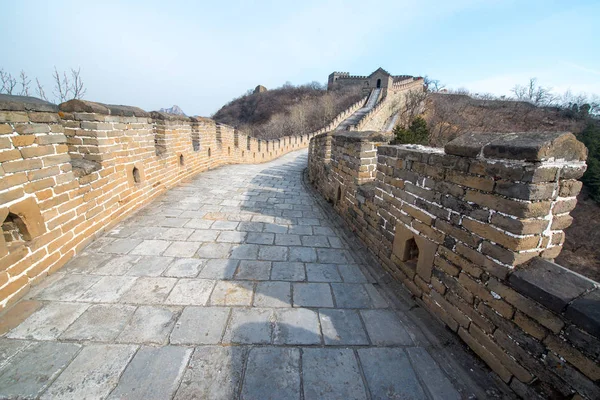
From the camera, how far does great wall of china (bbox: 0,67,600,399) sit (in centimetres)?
141

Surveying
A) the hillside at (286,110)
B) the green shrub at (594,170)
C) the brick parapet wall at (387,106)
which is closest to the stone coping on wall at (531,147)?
the brick parapet wall at (387,106)

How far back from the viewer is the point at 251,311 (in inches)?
83.5

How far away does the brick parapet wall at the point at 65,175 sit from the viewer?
2.08m

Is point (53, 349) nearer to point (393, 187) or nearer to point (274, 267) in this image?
point (274, 267)

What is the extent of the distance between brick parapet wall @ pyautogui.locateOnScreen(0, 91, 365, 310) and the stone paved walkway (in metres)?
0.24

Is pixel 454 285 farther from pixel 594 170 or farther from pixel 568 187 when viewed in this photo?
pixel 594 170

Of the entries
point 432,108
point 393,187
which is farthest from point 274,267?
point 432,108

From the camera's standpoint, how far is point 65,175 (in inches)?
104

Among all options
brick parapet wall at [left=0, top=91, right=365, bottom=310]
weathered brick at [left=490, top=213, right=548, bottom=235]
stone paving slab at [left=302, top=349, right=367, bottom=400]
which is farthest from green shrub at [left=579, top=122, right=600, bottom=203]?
brick parapet wall at [left=0, top=91, right=365, bottom=310]

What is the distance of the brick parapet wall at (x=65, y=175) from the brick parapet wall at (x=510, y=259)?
11.2 feet

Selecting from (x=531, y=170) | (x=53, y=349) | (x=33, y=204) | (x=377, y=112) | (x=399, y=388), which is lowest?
(x=399, y=388)

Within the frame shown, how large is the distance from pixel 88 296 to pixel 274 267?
1.64m

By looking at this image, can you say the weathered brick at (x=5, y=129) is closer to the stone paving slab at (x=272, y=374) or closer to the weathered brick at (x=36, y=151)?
the weathered brick at (x=36, y=151)

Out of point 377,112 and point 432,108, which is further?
point 432,108
